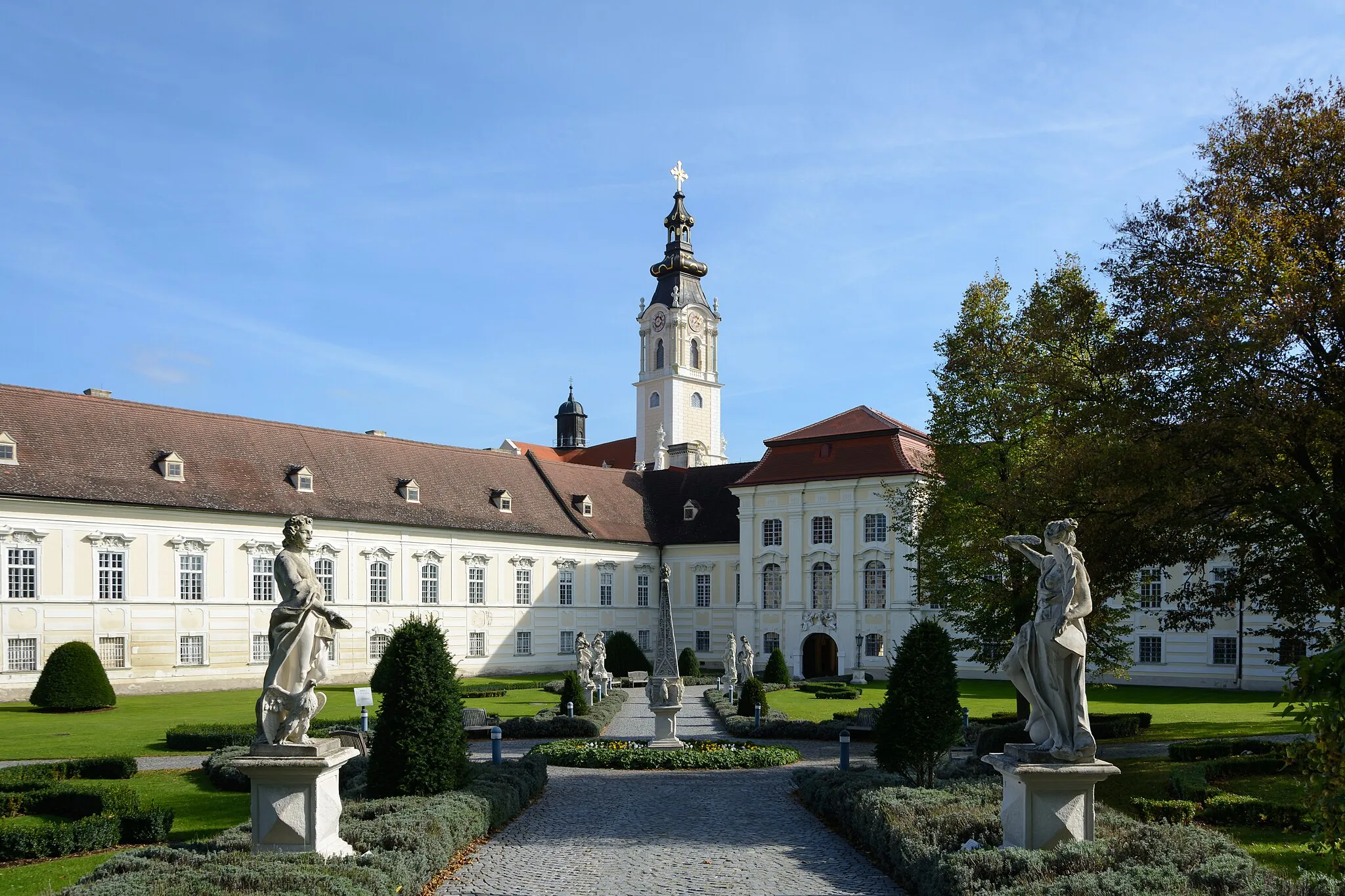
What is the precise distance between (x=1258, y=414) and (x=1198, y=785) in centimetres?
506

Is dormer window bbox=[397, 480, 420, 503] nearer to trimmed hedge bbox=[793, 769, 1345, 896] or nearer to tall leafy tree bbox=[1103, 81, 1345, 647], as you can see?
tall leafy tree bbox=[1103, 81, 1345, 647]

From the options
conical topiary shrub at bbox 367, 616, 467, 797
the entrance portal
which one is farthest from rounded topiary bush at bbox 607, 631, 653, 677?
conical topiary shrub at bbox 367, 616, 467, 797

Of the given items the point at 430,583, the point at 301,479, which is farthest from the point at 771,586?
the point at 301,479

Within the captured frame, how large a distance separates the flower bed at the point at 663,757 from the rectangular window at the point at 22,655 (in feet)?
70.7

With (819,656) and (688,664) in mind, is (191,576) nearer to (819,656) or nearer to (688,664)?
(688,664)

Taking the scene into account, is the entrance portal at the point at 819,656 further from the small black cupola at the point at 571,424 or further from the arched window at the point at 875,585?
the small black cupola at the point at 571,424

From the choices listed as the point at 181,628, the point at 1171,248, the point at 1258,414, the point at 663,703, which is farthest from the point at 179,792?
the point at 181,628

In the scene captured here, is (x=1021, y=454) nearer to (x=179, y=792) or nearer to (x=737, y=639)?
(x=179, y=792)

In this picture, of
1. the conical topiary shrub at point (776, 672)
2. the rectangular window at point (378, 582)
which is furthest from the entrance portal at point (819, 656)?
the rectangular window at point (378, 582)

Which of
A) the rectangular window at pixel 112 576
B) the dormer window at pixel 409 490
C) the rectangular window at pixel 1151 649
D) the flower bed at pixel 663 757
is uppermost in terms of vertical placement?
the dormer window at pixel 409 490

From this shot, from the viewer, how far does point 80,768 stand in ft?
57.3

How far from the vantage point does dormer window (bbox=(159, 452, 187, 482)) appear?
37.7m

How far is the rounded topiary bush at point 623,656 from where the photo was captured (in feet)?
138

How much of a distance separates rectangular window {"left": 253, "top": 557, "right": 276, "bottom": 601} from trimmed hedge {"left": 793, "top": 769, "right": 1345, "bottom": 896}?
31587mm
